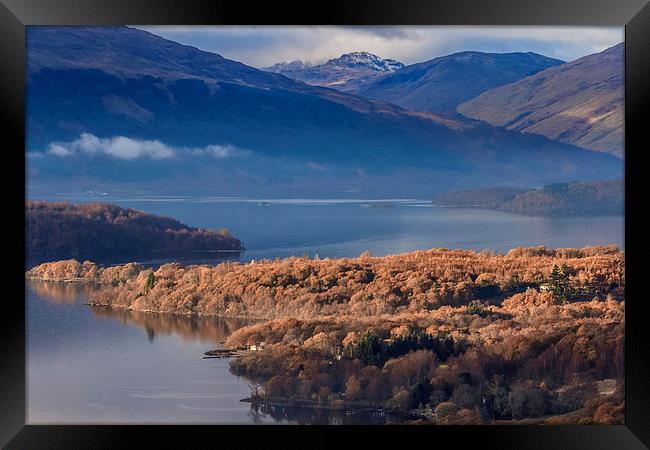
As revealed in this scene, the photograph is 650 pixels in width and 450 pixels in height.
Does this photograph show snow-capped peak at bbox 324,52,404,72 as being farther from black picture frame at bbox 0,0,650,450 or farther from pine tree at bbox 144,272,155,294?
pine tree at bbox 144,272,155,294

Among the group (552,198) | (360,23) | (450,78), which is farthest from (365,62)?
(552,198)

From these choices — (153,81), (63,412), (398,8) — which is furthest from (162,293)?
(398,8)

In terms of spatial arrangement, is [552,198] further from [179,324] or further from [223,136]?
[179,324]

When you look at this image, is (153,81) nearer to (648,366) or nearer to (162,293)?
(162,293)

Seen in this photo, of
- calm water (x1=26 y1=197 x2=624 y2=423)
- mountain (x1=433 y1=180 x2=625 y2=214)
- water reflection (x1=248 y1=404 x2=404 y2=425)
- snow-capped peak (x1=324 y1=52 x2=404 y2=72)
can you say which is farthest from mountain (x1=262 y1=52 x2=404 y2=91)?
water reflection (x1=248 y1=404 x2=404 y2=425)

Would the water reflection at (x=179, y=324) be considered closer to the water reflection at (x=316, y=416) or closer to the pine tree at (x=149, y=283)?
the pine tree at (x=149, y=283)

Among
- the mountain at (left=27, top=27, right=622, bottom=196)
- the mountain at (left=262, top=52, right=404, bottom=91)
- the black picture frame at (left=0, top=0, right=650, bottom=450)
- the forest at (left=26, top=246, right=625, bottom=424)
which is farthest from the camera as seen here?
the mountain at (left=262, top=52, right=404, bottom=91)
